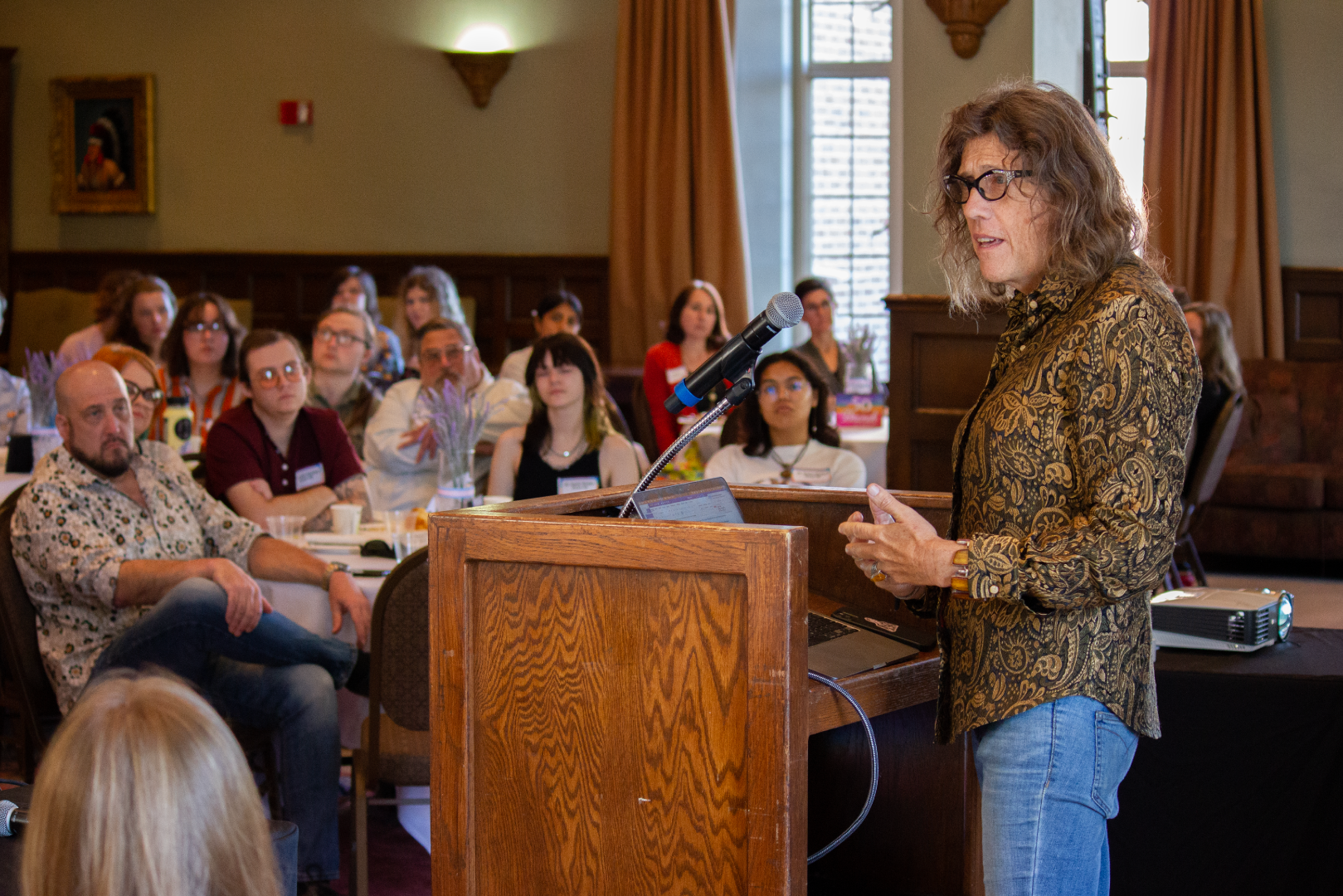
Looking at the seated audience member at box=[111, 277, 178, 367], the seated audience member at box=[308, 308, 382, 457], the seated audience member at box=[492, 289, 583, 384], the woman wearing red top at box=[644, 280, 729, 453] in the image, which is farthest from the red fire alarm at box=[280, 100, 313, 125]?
the seated audience member at box=[308, 308, 382, 457]

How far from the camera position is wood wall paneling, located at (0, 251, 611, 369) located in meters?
8.17

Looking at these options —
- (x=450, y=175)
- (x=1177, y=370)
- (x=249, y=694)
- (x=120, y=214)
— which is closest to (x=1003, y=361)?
(x=1177, y=370)

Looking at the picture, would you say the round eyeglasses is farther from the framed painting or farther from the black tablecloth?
the framed painting

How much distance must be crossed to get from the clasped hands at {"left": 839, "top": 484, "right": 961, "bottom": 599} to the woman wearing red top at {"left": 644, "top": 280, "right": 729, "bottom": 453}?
4483 millimetres

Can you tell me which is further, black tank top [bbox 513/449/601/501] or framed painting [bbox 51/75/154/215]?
framed painting [bbox 51/75/154/215]

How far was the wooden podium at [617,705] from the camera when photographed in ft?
4.46

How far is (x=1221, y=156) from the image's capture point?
7.33 metres

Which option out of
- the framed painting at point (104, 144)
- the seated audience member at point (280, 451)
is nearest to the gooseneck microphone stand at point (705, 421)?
the seated audience member at point (280, 451)

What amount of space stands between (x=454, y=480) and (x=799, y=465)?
3.63 ft

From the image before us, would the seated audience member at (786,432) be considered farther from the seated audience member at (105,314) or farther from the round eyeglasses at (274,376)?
the seated audience member at (105,314)

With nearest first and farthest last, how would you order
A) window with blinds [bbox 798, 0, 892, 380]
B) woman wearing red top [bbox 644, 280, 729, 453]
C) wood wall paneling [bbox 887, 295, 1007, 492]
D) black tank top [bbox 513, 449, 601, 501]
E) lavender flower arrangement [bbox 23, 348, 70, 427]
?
black tank top [bbox 513, 449, 601, 501]
wood wall paneling [bbox 887, 295, 1007, 492]
lavender flower arrangement [bbox 23, 348, 70, 427]
woman wearing red top [bbox 644, 280, 729, 453]
window with blinds [bbox 798, 0, 892, 380]

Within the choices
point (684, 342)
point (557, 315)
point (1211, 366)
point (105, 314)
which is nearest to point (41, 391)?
point (105, 314)

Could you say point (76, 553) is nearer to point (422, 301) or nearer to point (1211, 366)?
point (422, 301)

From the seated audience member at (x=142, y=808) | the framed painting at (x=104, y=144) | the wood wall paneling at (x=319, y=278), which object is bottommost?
the seated audience member at (x=142, y=808)
